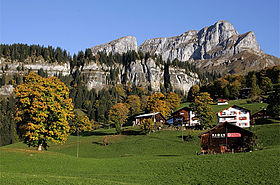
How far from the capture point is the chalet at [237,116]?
89775mm

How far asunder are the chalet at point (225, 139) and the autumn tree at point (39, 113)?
3071cm

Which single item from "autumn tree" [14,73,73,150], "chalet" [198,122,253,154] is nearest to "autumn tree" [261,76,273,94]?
"chalet" [198,122,253,154]

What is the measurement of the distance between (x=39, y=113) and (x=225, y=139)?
38052 mm

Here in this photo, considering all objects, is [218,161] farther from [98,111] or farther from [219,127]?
[98,111]

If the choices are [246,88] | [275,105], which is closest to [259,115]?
[275,105]

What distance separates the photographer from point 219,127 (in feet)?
194

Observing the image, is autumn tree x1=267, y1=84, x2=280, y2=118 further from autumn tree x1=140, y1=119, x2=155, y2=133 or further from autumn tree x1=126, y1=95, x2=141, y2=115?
autumn tree x1=126, y1=95, x2=141, y2=115

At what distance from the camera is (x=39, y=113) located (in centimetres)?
4069

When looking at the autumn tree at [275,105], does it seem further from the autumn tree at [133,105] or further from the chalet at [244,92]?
the autumn tree at [133,105]

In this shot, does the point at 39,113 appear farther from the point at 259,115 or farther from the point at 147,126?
the point at 259,115

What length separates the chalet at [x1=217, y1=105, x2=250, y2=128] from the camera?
89775 mm

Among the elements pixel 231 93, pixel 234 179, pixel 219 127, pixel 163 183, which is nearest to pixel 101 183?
pixel 163 183

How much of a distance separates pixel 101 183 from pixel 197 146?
45.2 metres

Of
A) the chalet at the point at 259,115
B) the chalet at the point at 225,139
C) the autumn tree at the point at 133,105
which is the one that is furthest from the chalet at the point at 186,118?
the autumn tree at the point at 133,105
